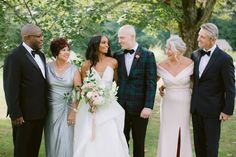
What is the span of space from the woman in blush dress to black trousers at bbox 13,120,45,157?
1728 mm

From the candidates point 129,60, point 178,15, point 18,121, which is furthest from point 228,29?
point 18,121

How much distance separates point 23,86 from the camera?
17.3 ft

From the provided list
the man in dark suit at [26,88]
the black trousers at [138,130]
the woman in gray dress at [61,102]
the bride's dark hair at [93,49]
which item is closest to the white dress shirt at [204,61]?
the black trousers at [138,130]

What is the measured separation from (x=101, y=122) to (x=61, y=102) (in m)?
0.60

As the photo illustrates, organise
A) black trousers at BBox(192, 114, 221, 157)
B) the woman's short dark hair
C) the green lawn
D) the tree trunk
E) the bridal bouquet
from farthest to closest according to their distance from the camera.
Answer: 1. the tree trunk
2. the green lawn
3. black trousers at BBox(192, 114, 221, 157)
4. the woman's short dark hair
5. the bridal bouquet

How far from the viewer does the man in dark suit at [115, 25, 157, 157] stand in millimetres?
5570

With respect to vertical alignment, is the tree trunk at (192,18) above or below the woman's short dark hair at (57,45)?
above

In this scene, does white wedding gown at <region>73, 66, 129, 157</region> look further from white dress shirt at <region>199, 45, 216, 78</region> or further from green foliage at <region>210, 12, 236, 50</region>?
green foliage at <region>210, 12, 236, 50</region>

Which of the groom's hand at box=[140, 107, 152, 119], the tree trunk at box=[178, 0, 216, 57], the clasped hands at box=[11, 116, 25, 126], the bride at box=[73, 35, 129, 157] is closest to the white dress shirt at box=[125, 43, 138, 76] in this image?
the bride at box=[73, 35, 129, 157]

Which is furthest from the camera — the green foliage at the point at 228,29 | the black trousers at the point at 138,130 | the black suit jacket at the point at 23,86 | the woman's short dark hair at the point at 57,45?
the green foliage at the point at 228,29

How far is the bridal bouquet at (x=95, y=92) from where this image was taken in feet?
17.5

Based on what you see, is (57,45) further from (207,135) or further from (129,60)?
(207,135)

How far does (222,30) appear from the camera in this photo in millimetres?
36719

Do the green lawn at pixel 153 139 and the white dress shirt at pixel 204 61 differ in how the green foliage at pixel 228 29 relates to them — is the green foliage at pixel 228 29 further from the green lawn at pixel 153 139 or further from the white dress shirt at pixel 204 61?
the white dress shirt at pixel 204 61
